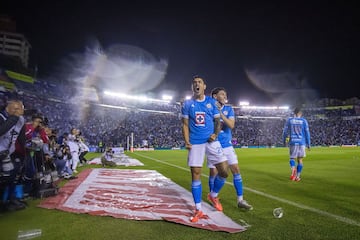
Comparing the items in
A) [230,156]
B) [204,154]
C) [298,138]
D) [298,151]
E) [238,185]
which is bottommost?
[238,185]

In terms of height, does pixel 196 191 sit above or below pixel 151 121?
below

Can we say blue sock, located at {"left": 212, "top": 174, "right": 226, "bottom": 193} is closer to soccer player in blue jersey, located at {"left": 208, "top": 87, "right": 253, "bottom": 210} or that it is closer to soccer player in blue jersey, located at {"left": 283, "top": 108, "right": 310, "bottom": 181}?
soccer player in blue jersey, located at {"left": 208, "top": 87, "right": 253, "bottom": 210}

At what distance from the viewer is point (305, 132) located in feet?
31.2

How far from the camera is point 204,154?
5016mm

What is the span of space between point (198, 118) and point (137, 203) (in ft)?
7.78

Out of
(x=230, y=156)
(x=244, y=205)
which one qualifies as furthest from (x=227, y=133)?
(x=244, y=205)

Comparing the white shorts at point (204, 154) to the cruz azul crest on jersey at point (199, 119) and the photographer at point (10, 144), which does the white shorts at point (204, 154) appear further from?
the photographer at point (10, 144)

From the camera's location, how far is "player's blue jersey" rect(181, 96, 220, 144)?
497cm

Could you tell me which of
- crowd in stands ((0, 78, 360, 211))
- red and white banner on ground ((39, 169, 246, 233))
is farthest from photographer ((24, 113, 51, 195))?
crowd in stands ((0, 78, 360, 211))

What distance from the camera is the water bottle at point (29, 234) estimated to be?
11.8 ft

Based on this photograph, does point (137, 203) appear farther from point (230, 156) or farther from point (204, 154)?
point (230, 156)

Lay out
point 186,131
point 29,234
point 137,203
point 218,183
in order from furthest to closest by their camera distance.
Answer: point 137,203
point 218,183
point 186,131
point 29,234

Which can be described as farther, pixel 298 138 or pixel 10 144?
pixel 298 138

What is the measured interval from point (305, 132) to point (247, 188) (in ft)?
11.6
